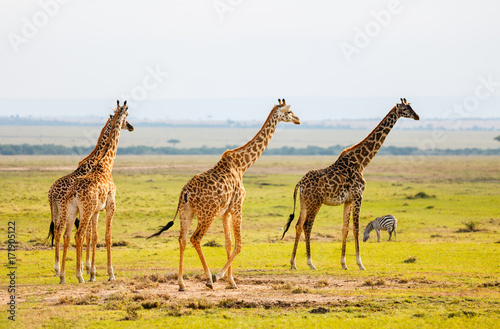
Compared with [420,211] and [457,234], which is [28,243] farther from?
[420,211]

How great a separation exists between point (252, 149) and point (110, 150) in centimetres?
301

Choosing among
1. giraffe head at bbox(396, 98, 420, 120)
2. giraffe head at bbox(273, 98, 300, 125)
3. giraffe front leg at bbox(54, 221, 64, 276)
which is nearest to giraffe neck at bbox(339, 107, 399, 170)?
giraffe head at bbox(396, 98, 420, 120)

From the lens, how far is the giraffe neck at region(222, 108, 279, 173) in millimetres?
12688

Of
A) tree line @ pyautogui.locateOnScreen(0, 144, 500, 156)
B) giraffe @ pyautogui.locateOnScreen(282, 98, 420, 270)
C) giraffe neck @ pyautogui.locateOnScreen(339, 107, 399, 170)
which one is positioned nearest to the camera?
giraffe @ pyautogui.locateOnScreen(282, 98, 420, 270)

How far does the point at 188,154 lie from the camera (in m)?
107

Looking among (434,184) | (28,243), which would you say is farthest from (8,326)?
(434,184)

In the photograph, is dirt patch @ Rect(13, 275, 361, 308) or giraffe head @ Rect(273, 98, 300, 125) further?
giraffe head @ Rect(273, 98, 300, 125)

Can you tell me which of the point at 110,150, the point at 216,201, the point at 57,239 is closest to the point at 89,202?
the point at 57,239

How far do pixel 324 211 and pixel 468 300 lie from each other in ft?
57.2

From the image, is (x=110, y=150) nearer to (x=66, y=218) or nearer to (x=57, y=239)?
(x=66, y=218)

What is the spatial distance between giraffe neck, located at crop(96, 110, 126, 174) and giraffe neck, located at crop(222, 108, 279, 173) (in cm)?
254

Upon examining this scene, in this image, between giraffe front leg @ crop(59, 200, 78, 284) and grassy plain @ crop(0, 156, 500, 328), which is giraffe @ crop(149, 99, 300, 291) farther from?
giraffe front leg @ crop(59, 200, 78, 284)

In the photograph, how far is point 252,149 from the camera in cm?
1291

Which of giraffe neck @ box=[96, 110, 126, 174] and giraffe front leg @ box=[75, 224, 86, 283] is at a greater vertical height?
giraffe neck @ box=[96, 110, 126, 174]
